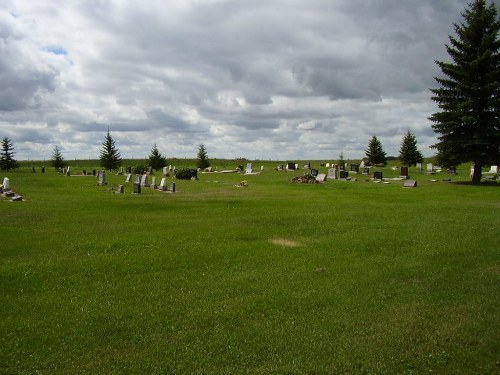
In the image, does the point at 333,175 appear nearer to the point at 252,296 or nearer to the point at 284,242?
the point at 284,242

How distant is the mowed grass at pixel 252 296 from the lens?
6219mm

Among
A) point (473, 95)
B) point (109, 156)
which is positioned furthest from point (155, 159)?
point (473, 95)

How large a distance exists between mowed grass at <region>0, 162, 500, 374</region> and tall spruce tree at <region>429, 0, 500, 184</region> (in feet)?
71.5

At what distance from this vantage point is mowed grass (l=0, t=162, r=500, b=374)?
245 inches

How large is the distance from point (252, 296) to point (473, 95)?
36131 millimetres

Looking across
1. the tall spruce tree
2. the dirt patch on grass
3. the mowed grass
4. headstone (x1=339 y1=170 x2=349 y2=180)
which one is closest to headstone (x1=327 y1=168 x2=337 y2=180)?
headstone (x1=339 y1=170 x2=349 y2=180)

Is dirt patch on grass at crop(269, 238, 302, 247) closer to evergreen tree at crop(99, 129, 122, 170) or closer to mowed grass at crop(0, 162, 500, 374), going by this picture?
mowed grass at crop(0, 162, 500, 374)

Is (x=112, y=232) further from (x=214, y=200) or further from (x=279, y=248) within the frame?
(x=214, y=200)

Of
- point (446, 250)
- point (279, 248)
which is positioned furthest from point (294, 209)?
point (446, 250)

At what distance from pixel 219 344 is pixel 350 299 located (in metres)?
3.06

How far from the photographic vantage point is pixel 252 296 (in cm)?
871

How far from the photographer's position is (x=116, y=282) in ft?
32.1

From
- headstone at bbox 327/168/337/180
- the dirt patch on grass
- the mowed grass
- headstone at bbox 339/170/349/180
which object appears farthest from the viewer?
headstone at bbox 339/170/349/180

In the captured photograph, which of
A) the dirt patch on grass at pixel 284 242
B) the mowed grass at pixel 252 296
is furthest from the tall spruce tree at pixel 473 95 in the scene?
the dirt patch on grass at pixel 284 242
